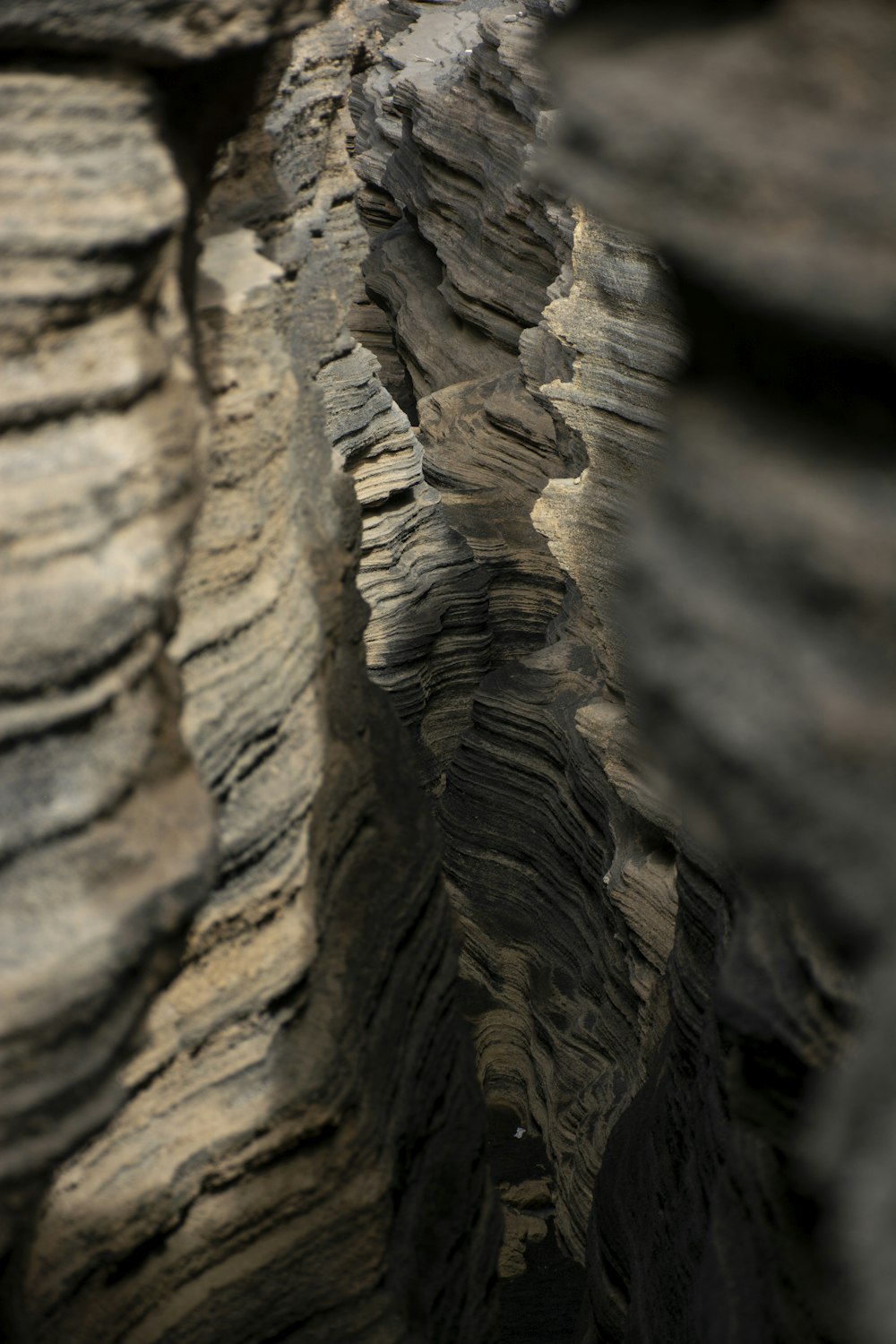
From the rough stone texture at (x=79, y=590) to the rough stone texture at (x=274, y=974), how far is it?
259 millimetres

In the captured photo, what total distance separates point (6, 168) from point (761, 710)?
120cm

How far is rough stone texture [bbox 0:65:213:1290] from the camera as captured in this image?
170 cm

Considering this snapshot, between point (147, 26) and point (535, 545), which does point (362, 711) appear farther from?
point (535, 545)

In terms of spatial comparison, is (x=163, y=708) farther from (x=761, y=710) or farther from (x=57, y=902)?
(x=761, y=710)

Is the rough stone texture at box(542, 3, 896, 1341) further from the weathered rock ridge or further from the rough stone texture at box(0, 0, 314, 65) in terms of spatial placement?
the rough stone texture at box(0, 0, 314, 65)

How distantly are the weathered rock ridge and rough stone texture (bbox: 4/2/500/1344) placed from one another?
0.01m

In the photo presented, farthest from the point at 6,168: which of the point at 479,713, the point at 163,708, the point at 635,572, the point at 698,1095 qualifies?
the point at 479,713

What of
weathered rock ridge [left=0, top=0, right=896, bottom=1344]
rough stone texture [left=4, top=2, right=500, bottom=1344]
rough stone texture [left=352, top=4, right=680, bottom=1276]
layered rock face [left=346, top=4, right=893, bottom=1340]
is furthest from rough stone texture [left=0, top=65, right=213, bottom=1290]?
rough stone texture [left=352, top=4, right=680, bottom=1276]

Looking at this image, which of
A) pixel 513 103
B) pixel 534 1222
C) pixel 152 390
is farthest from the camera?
pixel 513 103

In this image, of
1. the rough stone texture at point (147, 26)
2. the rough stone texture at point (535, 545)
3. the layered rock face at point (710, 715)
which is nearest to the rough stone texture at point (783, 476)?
the layered rock face at point (710, 715)

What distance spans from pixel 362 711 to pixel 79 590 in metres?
1.43

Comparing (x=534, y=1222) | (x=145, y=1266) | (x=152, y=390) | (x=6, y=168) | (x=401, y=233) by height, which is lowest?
(x=534, y=1222)

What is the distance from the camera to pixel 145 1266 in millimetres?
2578

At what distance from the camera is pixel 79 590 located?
1735 mm
